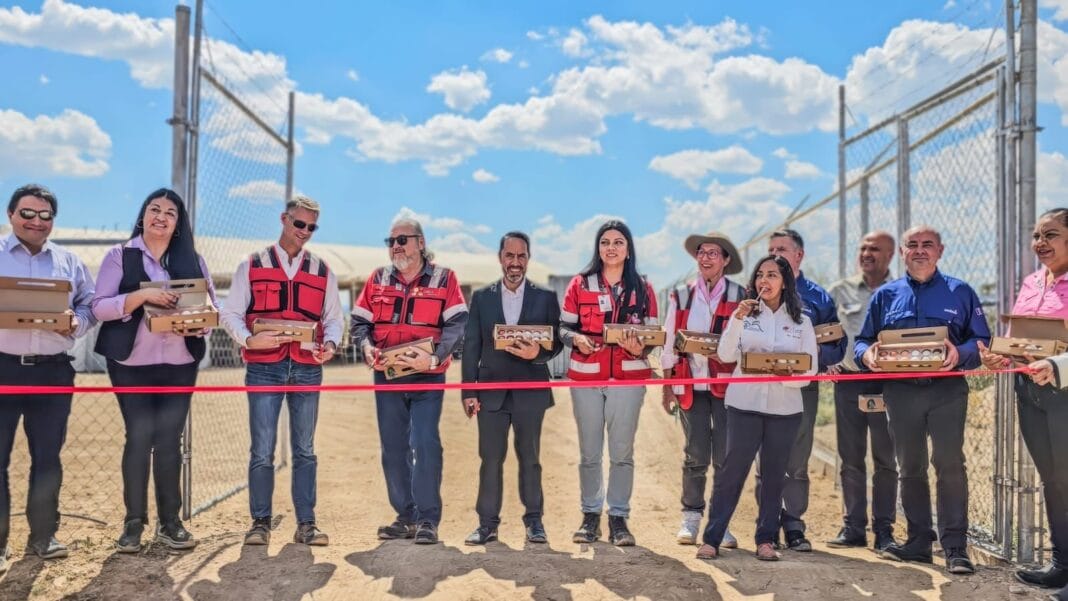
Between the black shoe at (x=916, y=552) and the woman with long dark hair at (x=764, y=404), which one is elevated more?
the woman with long dark hair at (x=764, y=404)

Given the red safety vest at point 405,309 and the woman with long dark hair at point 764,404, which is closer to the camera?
the woman with long dark hair at point 764,404

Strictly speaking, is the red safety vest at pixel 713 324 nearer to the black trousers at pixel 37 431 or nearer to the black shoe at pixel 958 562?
the black shoe at pixel 958 562

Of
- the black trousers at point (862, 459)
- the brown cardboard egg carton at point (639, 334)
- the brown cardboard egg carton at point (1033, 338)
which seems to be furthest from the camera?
the black trousers at point (862, 459)

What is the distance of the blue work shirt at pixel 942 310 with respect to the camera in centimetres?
497

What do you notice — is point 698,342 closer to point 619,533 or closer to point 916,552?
point 619,533

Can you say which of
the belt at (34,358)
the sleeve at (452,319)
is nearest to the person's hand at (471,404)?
the sleeve at (452,319)

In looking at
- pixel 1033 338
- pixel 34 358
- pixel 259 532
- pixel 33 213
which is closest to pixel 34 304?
pixel 34 358

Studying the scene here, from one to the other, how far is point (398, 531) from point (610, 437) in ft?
5.08

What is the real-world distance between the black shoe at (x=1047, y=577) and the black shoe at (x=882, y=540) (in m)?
0.82

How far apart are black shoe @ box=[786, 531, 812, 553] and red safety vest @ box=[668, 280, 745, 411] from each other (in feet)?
3.63

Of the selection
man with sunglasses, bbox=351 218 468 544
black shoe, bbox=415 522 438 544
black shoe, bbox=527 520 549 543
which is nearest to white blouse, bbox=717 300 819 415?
black shoe, bbox=527 520 549 543

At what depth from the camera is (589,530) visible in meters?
5.35

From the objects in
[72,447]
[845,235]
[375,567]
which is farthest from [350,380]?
[375,567]

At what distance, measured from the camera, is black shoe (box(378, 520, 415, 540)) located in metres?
5.38
